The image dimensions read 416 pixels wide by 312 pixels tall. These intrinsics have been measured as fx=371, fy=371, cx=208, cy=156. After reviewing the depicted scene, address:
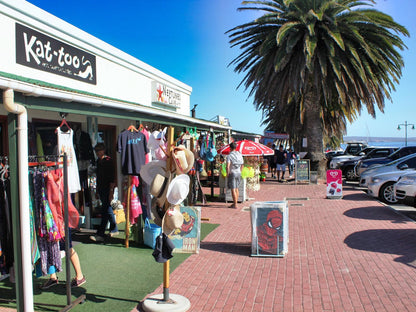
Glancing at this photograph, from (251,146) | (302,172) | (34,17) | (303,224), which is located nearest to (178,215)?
(303,224)

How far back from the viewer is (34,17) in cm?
816

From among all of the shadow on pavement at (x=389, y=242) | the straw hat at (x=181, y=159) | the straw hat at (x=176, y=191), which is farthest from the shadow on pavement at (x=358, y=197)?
the straw hat at (x=176, y=191)

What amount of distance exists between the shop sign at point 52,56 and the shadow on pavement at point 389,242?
24.7ft

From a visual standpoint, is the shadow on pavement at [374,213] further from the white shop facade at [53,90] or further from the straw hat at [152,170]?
the straw hat at [152,170]

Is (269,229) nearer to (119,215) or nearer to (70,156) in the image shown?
(70,156)

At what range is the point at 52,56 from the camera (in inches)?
342

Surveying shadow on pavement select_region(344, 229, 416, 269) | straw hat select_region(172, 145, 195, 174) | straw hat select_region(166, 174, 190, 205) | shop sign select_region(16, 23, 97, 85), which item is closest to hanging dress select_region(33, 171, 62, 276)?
straw hat select_region(166, 174, 190, 205)

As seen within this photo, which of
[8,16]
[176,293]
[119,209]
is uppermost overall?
[8,16]

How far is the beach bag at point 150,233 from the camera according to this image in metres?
6.92

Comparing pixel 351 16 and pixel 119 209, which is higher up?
pixel 351 16

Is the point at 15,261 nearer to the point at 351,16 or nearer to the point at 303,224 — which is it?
the point at 303,224

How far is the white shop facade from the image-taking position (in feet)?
13.3

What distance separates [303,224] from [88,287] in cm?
568

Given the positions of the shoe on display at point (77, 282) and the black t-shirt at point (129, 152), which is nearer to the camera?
the shoe on display at point (77, 282)
